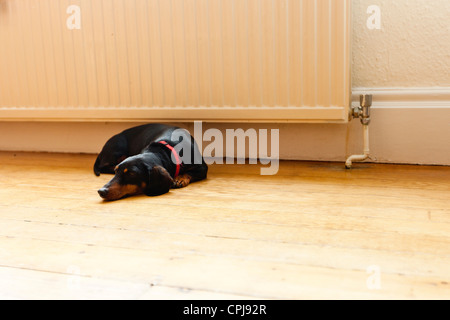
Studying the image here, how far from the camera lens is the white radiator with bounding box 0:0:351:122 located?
1886mm

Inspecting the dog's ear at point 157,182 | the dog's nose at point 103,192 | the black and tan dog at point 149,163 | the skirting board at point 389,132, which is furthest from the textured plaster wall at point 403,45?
the dog's nose at point 103,192

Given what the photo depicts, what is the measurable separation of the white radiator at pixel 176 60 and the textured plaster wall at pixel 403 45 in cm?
19

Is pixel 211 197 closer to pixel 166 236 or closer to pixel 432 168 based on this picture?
pixel 166 236

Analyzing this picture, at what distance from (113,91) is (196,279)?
1.52 meters

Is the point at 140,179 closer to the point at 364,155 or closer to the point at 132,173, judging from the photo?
the point at 132,173

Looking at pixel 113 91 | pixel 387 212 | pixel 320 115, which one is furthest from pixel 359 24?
pixel 113 91

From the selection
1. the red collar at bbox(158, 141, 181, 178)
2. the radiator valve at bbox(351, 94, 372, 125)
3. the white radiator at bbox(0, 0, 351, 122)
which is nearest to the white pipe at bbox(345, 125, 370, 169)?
the radiator valve at bbox(351, 94, 372, 125)

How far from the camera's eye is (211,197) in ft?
5.12

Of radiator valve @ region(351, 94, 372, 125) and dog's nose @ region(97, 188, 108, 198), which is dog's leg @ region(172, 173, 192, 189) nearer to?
dog's nose @ region(97, 188, 108, 198)

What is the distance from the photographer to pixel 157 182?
5.22ft

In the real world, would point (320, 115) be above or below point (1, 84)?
below

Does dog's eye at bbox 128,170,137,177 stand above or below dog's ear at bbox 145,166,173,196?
above

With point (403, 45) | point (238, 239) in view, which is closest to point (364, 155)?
point (403, 45)

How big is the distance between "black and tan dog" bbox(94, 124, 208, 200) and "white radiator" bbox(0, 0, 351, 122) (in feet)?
0.63
